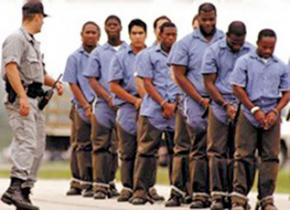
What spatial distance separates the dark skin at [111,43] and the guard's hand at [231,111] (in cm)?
256

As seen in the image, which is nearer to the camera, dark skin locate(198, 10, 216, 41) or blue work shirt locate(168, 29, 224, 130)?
dark skin locate(198, 10, 216, 41)

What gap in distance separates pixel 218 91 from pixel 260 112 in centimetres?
74

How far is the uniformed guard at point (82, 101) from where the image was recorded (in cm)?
1881

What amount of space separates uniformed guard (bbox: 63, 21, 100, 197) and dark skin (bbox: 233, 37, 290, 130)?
346 cm

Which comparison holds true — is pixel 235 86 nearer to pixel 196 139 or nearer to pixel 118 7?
pixel 196 139

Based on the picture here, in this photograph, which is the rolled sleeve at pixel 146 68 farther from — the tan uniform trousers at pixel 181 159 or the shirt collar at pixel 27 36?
the shirt collar at pixel 27 36

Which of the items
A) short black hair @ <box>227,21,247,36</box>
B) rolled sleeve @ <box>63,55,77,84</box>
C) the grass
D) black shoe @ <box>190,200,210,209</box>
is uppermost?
short black hair @ <box>227,21,247,36</box>

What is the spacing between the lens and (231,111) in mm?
15945

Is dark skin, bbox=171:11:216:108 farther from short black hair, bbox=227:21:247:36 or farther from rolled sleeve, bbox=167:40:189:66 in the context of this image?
short black hair, bbox=227:21:247:36

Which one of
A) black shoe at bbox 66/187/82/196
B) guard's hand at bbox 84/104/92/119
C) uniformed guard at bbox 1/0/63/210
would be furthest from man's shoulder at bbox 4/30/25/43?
black shoe at bbox 66/187/82/196

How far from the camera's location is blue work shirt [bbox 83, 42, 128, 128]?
1842 centimetres

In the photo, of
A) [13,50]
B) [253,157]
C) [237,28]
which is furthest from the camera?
[237,28]

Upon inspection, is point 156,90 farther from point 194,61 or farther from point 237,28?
point 237,28

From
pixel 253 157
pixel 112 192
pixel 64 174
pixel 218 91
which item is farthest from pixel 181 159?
pixel 64 174
